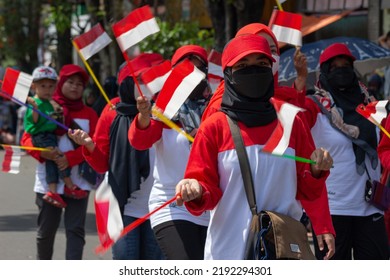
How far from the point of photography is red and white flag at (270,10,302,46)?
6.39 m

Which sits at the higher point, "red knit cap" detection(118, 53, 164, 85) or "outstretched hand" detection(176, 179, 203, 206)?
"outstretched hand" detection(176, 179, 203, 206)

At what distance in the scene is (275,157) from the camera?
15.3ft

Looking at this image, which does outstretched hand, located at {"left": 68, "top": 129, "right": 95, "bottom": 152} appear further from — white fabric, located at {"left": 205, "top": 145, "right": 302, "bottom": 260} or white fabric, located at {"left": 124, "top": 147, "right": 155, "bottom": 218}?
white fabric, located at {"left": 205, "top": 145, "right": 302, "bottom": 260}

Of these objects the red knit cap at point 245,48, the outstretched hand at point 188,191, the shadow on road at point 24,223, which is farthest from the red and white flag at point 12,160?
the outstretched hand at point 188,191

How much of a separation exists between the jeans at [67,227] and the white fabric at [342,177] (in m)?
2.27

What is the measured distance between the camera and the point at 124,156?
21.6ft

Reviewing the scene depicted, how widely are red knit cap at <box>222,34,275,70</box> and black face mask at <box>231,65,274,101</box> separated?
0.21ft

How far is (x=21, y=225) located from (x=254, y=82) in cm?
755

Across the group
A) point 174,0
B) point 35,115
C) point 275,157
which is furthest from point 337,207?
point 174,0

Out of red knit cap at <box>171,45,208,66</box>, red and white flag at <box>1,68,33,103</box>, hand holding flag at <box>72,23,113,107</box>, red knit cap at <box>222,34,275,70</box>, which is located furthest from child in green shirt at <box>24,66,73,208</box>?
red knit cap at <box>222,34,275,70</box>

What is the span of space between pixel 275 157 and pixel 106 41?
3.00 metres

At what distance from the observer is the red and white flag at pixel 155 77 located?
5.82 metres

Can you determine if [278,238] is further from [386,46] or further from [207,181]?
[386,46]

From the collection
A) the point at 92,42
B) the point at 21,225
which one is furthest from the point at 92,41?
the point at 21,225
